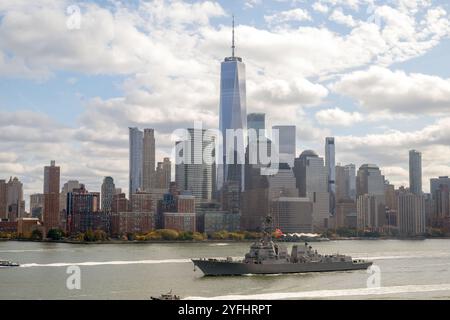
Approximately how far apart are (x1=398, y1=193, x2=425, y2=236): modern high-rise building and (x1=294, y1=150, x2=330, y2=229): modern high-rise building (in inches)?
816

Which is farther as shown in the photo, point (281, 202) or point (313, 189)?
point (313, 189)

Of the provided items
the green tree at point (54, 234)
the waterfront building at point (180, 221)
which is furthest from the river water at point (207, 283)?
the waterfront building at point (180, 221)

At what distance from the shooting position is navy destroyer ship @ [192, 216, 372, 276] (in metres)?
45.9

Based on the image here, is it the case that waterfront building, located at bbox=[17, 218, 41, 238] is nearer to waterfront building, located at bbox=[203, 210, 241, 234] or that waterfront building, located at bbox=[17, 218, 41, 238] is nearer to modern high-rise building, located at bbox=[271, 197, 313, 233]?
waterfront building, located at bbox=[203, 210, 241, 234]

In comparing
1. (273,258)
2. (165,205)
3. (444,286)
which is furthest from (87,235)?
(444,286)

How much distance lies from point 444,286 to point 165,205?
11756 cm

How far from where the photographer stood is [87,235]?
11412cm

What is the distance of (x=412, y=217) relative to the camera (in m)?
168

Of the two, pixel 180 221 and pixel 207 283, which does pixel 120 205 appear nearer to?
pixel 180 221

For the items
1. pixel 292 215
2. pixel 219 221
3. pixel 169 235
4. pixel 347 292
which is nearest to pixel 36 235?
pixel 169 235

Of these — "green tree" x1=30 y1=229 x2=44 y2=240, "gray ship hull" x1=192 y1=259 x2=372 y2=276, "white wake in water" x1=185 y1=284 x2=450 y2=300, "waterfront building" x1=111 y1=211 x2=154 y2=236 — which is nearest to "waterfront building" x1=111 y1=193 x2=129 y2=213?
"waterfront building" x1=111 y1=211 x2=154 y2=236

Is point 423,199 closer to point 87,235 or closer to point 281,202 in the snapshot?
point 281,202
